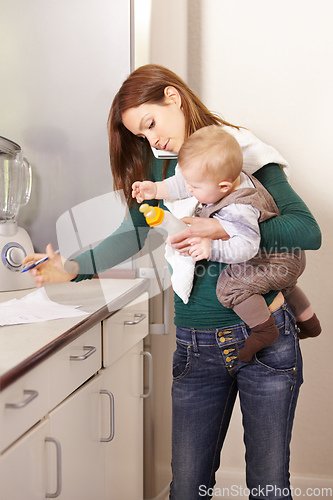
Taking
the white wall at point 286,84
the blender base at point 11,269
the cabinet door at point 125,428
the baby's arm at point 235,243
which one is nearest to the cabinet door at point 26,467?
the cabinet door at point 125,428

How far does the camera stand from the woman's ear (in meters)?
1.24

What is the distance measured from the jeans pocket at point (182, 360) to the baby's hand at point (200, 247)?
28 cm

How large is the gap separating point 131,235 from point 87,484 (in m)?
0.62

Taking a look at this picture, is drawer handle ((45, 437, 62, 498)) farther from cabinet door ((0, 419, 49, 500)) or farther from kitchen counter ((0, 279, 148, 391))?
kitchen counter ((0, 279, 148, 391))

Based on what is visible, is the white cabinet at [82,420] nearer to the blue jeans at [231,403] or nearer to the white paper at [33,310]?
the white paper at [33,310]

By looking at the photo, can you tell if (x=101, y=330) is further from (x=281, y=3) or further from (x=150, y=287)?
(x=281, y=3)

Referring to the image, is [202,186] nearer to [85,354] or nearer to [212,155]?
[212,155]

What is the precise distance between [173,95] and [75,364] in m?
0.66

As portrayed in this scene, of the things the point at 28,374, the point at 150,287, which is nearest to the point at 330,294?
the point at 150,287

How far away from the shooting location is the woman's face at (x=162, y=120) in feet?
4.05

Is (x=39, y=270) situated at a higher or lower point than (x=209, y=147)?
lower

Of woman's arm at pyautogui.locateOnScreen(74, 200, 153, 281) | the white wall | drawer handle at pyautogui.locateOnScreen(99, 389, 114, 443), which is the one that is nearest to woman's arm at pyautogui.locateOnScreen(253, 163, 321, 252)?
woman's arm at pyautogui.locateOnScreen(74, 200, 153, 281)

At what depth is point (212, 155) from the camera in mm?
1042

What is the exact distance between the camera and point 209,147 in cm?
104
